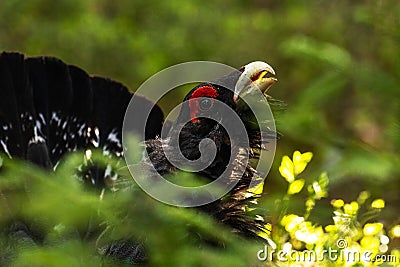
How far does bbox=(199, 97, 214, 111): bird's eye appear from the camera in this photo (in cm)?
184

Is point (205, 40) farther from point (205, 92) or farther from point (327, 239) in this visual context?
point (327, 239)

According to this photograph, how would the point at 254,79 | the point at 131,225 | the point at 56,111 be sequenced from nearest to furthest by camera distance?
the point at 131,225 → the point at 254,79 → the point at 56,111

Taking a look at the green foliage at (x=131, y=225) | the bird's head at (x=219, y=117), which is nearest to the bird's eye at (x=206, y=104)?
the bird's head at (x=219, y=117)

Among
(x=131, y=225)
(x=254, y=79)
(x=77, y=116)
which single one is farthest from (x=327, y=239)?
(x=77, y=116)

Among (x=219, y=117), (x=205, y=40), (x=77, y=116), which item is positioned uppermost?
(x=219, y=117)

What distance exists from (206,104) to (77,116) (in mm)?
936

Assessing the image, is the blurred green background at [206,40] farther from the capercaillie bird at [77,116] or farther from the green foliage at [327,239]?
the green foliage at [327,239]

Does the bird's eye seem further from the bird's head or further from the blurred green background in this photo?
the blurred green background

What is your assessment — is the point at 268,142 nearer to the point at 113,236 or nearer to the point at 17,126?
the point at 113,236

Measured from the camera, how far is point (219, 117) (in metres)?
1.88

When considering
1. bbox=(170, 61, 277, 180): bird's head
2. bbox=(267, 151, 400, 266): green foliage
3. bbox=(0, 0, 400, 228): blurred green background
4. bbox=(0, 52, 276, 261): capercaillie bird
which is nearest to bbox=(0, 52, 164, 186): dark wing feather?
bbox=(0, 52, 276, 261): capercaillie bird

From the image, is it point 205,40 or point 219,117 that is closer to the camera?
point 219,117

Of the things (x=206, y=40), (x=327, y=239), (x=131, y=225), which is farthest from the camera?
(x=206, y=40)

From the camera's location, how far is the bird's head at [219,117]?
1.81 m
